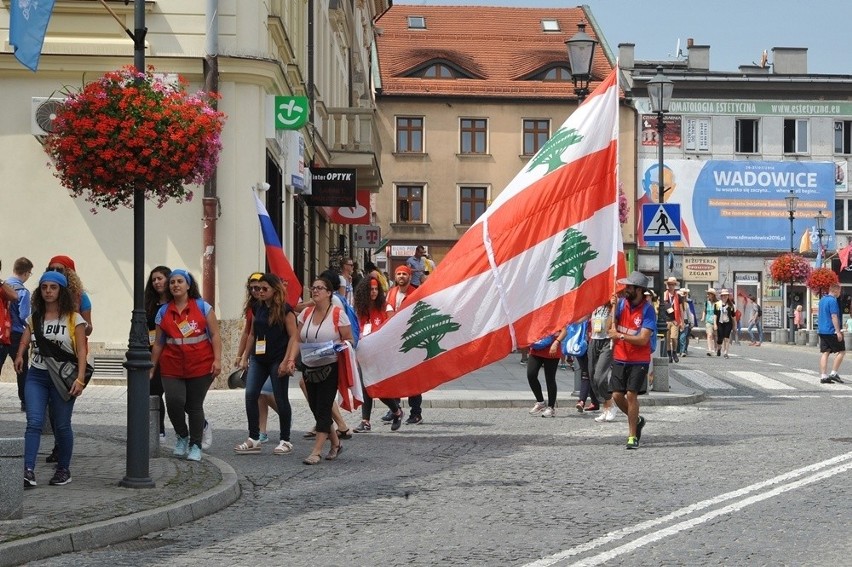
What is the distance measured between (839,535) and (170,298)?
6837mm

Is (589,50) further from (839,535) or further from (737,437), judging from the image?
(839,535)

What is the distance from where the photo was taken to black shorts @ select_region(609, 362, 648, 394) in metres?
14.1

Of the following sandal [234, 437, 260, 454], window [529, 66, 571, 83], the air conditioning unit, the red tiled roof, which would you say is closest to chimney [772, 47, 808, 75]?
the red tiled roof

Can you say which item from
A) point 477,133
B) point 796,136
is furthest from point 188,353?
point 796,136

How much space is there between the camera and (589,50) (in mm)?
21719

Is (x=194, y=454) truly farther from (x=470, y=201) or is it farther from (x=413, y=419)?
(x=470, y=201)

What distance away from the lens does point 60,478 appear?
10445mm

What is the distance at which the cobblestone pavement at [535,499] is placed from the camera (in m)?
8.09

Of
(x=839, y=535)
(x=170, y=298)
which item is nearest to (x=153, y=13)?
(x=170, y=298)

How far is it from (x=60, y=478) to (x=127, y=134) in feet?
8.27

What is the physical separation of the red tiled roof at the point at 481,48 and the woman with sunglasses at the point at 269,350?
51.2m

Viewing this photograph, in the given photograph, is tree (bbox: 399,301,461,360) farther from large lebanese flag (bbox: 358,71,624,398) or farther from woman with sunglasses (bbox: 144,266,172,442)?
woman with sunglasses (bbox: 144,266,172,442)

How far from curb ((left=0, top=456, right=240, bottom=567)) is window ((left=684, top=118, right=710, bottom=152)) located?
60.7 m

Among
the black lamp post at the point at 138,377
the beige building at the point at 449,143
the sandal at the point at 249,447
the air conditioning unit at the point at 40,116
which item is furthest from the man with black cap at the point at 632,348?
the beige building at the point at 449,143
